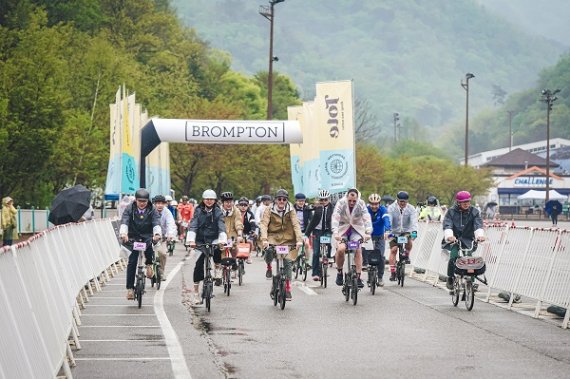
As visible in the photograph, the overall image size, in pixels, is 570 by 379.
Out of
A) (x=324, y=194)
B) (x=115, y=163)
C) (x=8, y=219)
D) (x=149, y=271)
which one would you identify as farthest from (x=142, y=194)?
(x=8, y=219)

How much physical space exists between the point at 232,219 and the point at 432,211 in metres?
17.3

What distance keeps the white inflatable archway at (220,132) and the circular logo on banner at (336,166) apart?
30.1 feet

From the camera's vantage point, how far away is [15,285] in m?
9.16

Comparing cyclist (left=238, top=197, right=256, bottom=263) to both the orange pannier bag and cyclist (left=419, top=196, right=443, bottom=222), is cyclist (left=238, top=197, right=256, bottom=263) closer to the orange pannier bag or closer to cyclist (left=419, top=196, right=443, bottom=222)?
the orange pannier bag

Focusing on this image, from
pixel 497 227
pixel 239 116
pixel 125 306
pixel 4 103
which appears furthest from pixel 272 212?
pixel 239 116

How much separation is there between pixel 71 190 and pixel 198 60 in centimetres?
7864

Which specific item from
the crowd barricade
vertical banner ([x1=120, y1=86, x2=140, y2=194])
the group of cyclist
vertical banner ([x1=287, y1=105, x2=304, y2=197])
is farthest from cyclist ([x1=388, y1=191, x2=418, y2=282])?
vertical banner ([x1=287, y1=105, x2=304, y2=197])

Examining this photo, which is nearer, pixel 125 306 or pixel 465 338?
pixel 465 338

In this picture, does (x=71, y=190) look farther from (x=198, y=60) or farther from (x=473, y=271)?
(x=198, y=60)

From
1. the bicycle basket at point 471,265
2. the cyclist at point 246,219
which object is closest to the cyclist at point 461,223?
the bicycle basket at point 471,265

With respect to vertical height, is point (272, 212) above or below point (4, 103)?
below

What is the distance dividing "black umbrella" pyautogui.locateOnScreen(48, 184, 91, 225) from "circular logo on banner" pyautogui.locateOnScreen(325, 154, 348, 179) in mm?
6231

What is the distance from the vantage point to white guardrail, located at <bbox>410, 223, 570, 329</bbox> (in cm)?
1781

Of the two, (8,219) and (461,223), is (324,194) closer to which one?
(461,223)
